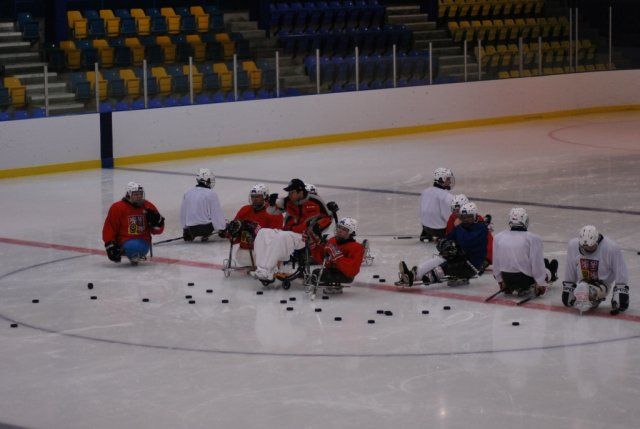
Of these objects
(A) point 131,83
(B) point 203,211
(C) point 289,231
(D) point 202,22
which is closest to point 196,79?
(A) point 131,83

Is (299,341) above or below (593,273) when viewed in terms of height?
below

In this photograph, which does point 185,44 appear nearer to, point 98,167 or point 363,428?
point 98,167

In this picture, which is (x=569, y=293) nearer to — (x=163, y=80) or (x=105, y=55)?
(x=163, y=80)

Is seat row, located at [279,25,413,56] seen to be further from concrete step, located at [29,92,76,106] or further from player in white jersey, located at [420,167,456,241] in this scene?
player in white jersey, located at [420,167,456,241]

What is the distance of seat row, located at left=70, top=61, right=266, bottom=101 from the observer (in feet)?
66.8

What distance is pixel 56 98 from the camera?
2000cm

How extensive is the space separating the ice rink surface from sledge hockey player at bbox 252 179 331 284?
10.8 inches

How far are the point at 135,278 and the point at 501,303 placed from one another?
343 cm

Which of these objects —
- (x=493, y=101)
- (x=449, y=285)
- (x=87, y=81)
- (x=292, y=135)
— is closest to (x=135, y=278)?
(x=449, y=285)

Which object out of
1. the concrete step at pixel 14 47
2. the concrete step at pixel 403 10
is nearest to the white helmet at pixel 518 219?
the concrete step at pixel 14 47

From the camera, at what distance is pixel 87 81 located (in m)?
20.4

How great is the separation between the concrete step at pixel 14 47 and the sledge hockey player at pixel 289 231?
10.9 m

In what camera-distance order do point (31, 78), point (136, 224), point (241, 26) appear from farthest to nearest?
point (241, 26) < point (31, 78) < point (136, 224)

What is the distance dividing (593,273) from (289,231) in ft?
9.20
